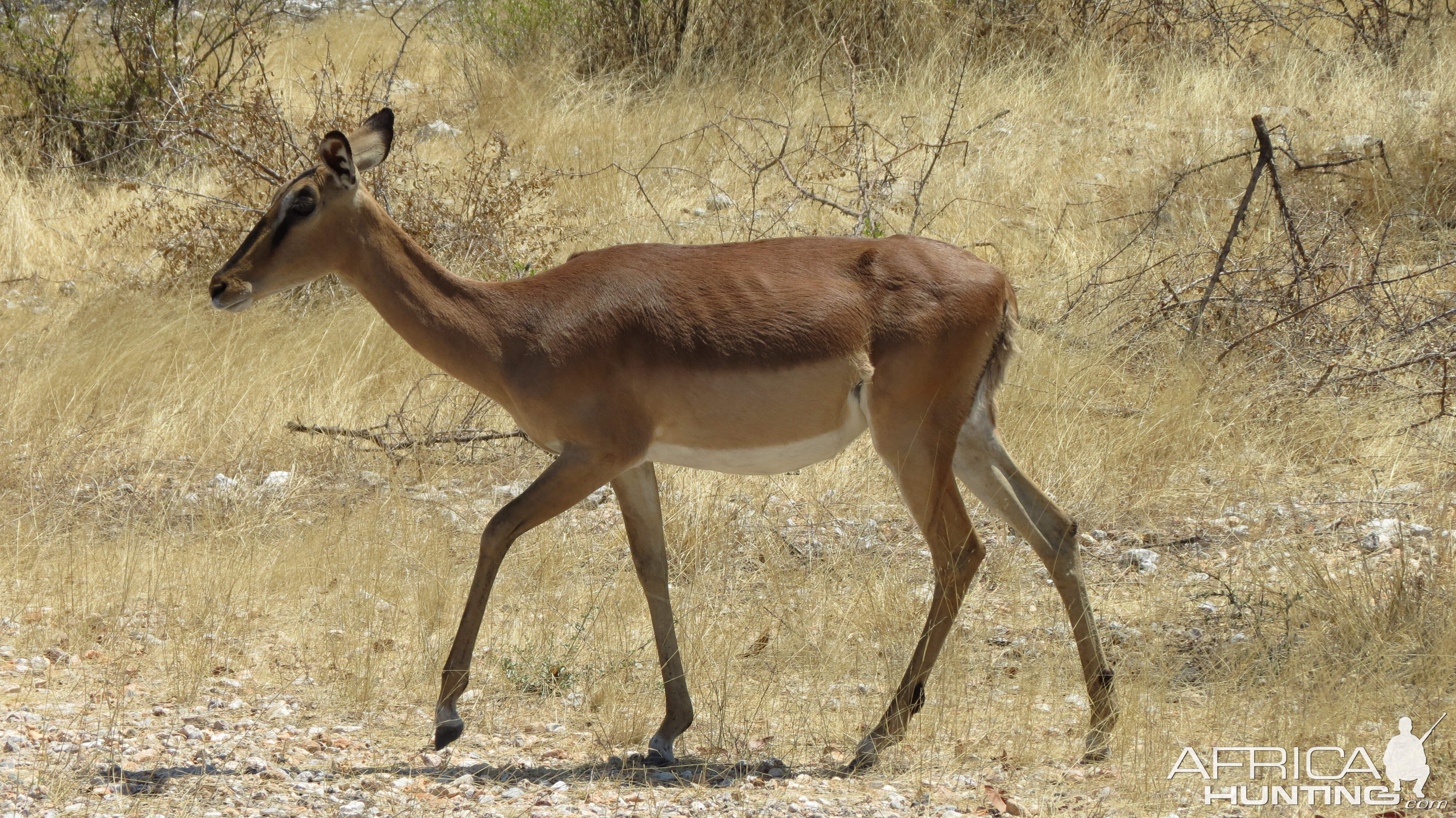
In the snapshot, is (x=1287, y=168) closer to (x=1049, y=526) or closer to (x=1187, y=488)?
(x=1187, y=488)

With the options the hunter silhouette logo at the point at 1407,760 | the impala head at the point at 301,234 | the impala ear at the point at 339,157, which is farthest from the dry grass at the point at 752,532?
the impala ear at the point at 339,157

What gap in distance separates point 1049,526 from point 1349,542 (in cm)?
199

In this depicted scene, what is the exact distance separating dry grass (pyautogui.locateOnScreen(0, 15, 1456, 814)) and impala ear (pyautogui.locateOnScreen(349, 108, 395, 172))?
1.89 m

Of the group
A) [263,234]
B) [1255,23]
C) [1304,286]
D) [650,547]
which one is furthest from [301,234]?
[1255,23]

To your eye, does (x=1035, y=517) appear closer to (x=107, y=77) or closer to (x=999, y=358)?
(x=999, y=358)

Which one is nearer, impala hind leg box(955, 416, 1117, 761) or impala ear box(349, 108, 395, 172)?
impala hind leg box(955, 416, 1117, 761)

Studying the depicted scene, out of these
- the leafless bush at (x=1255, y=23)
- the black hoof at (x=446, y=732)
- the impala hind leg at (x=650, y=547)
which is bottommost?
the black hoof at (x=446, y=732)

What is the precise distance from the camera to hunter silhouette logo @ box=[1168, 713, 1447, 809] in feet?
14.2

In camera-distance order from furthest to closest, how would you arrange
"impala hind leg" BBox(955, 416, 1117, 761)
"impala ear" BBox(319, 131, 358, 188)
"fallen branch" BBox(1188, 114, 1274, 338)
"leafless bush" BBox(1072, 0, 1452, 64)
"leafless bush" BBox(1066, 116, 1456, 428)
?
1. "leafless bush" BBox(1072, 0, 1452, 64)
2. "fallen branch" BBox(1188, 114, 1274, 338)
3. "leafless bush" BBox(1066, 116, 1456, 428)
4. "impala hind leg" BBox(955, 416, 1117, 761)
5. "impala ear" BBox(319, 131, 358, 188)

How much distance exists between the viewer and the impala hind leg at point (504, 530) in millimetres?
4629

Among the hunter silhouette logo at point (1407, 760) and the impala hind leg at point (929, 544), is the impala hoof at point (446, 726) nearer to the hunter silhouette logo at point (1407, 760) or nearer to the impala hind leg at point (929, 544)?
the impala hind leg at point (929, 544)

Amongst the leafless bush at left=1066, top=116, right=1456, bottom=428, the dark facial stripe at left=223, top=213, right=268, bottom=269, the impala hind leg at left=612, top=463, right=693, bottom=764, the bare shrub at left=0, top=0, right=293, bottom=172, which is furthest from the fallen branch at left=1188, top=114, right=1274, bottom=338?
the bare shrub at left=0, top=0, right=293, bottom=172

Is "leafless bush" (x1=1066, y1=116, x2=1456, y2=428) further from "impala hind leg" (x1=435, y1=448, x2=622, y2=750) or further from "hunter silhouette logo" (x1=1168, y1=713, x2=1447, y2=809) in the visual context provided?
"impala hind leg" (x1=435, y1=448, x2=622, y2=750)


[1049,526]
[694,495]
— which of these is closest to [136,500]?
[694,495]
